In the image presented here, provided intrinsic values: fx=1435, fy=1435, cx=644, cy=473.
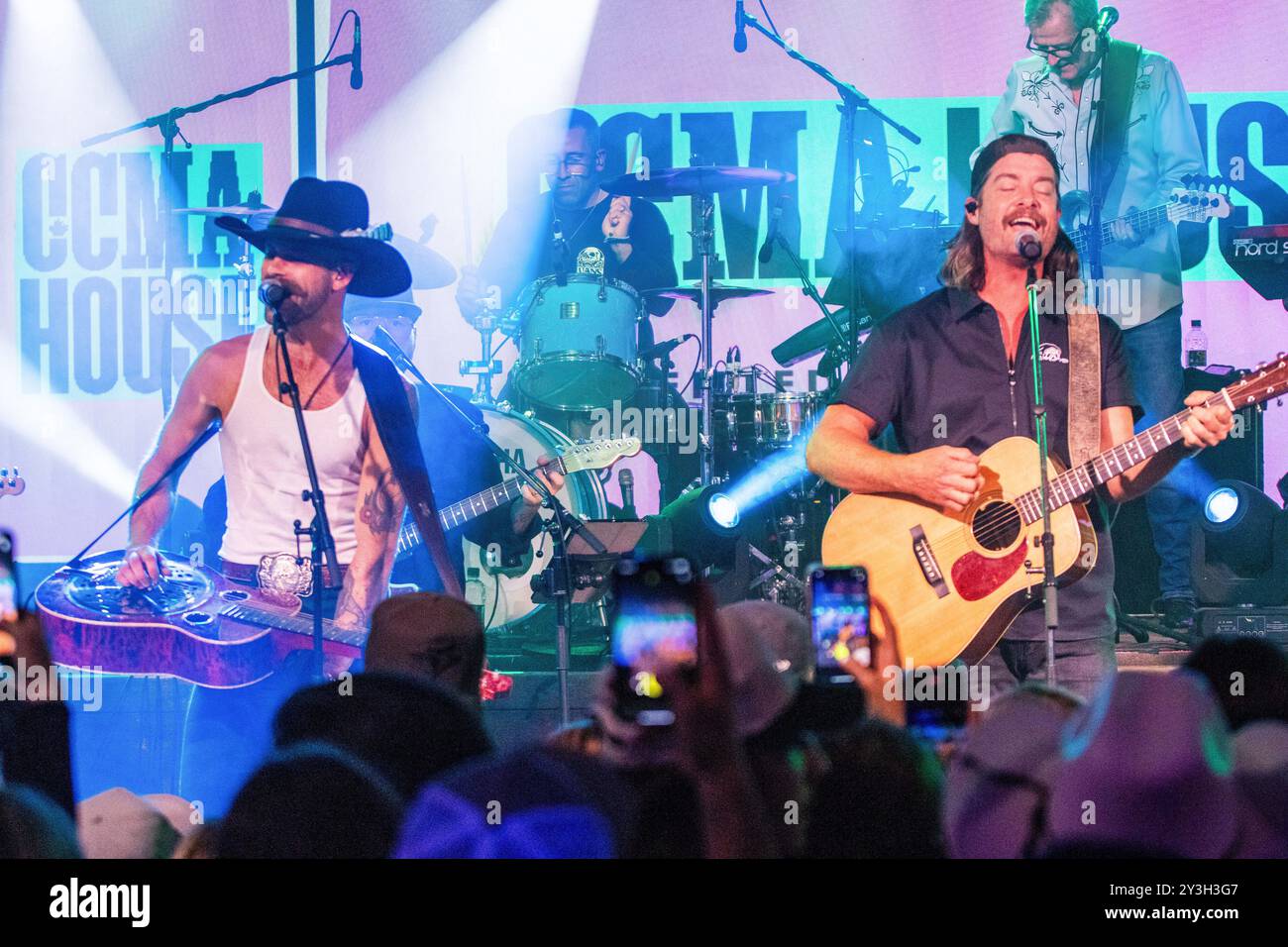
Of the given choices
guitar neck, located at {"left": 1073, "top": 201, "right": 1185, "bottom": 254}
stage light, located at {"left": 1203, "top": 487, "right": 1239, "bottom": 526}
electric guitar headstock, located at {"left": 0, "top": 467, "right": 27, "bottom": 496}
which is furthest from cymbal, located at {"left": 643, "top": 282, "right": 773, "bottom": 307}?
electric guitar headstock, located at {"left": 0, "top": 467, "right": 27, "bottom": 496}

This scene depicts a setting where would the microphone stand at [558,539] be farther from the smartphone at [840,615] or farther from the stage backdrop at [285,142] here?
the smartphone at [840,615]

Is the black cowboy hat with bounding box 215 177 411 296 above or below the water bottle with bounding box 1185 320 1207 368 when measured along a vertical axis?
above

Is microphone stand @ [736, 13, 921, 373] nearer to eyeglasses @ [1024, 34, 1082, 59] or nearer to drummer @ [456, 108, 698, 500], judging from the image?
eyeglasses @ [1024, 34, 1082, 59]

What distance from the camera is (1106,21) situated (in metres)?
6.48

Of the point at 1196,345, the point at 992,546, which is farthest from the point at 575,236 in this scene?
the point at 992,546

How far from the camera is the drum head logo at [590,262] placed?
7.27 m

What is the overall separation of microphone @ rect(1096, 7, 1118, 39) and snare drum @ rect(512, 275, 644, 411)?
2523mm

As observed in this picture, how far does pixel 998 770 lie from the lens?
5.70 ft

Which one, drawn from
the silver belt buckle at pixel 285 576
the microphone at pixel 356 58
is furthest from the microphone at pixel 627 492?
the silver belt buckle at pixel 285 576

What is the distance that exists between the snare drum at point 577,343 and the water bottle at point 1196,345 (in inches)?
103

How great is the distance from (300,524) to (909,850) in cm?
352

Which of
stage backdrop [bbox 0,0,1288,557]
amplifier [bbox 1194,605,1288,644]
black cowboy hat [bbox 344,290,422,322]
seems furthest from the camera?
black cowboy hat [bbox 344,290,422,322]

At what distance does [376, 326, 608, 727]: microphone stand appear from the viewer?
501 cm
